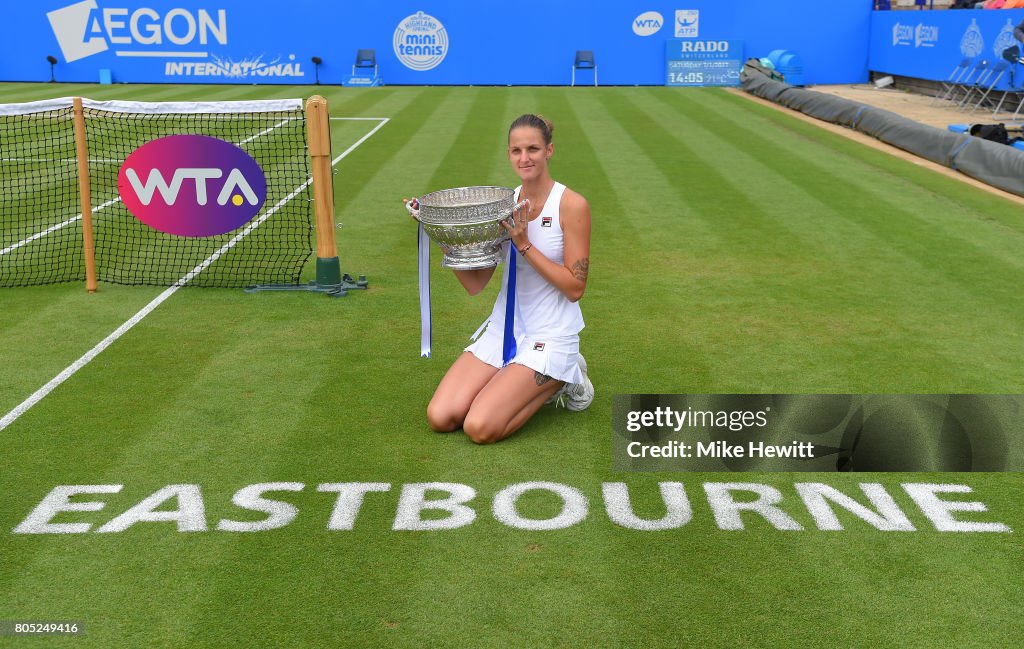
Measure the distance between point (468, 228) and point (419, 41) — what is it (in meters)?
30.7

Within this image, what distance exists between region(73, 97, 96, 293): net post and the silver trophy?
4.94 meters

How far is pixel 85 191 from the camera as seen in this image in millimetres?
10102

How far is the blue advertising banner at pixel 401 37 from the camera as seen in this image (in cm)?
3494

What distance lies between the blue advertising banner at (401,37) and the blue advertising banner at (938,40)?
1.56m

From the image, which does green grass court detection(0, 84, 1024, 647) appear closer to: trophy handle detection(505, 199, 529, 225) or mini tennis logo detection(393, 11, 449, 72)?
trophy handle detection(505, 199, 529, 225)

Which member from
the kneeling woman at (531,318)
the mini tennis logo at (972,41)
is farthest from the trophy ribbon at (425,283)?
the mini tennis logo at (972,41)

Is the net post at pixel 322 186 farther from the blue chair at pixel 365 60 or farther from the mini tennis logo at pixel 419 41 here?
the mini tennis logo at pixel 419 41

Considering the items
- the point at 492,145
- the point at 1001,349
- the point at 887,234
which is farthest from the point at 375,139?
the point at 1001,349

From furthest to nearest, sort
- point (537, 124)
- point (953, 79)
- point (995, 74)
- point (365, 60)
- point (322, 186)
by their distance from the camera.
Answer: point (365, 60) → point (953, 79) → point (995, 74) → point (322, 186) → point (537, 124)

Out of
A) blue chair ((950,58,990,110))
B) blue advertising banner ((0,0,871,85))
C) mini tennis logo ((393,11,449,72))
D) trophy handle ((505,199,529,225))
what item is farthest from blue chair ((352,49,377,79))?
trophy handle ((505,199,529,225))

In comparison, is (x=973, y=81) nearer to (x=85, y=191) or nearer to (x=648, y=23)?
(x=648, y=23)

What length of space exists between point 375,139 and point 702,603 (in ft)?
57.5

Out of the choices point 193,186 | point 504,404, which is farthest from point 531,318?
point 193,186

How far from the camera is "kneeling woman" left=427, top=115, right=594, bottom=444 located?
255 inches
